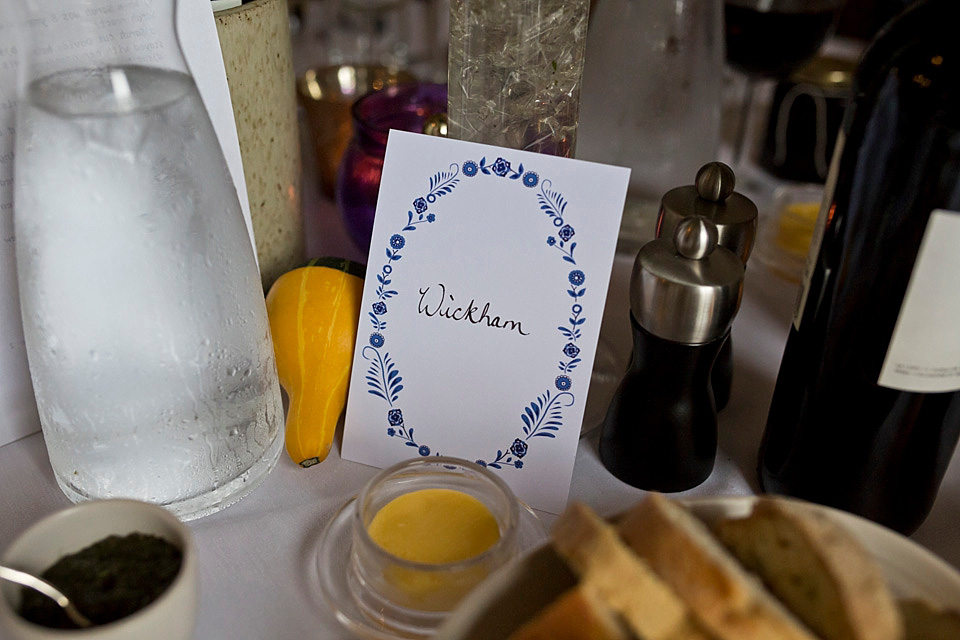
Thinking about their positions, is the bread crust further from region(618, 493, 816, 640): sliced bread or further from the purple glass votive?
the purple glass votive

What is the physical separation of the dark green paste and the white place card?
6.7 inches

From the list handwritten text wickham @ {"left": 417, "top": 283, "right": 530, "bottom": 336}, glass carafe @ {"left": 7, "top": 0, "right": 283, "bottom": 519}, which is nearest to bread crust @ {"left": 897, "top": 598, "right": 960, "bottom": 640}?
handwritten text wickham @ {"left": 417, "top": 283, "right": 530, "bottom": 336}

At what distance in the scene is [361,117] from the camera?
2.01 feet

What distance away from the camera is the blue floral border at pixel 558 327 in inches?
17.5

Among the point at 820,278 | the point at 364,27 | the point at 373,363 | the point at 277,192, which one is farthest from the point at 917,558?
the point at 364,27

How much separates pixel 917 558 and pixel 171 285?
36 centimetres

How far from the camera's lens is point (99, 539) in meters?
0.35

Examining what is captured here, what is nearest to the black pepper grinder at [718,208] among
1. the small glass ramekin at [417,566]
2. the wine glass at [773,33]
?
the small glass ramekin at [417,566]

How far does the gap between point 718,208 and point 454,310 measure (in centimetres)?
17

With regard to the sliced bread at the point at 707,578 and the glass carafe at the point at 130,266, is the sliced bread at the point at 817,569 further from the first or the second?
the glass carafe at the point at 130,266

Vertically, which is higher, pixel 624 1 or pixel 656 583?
pixel 624 1

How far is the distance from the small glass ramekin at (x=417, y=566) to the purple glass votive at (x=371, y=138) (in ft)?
0.77

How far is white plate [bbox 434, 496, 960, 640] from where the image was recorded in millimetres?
314

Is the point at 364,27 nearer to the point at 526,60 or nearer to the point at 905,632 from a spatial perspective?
the point at 526,60
